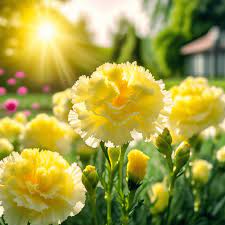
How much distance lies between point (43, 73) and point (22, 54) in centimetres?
121

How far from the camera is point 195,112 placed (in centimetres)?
151

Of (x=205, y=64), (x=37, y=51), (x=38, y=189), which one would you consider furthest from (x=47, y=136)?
(x=205, y=64)

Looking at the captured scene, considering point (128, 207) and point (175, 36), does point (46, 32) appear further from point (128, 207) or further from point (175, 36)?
point (128, 207)

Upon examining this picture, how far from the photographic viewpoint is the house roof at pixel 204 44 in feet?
75.8

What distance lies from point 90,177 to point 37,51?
1624 centimetres

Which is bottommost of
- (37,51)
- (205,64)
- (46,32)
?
(37,51)

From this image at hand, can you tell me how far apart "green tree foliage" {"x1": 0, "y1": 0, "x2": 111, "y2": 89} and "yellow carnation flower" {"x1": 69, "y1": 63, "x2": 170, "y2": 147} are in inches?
603

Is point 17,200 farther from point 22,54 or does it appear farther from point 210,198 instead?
point 22,54

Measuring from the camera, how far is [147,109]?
1.04m

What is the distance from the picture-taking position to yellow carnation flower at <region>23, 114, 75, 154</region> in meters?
1.70

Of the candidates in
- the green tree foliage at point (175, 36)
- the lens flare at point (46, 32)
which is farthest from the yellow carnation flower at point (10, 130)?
the green tree foliage at point (175, 36)

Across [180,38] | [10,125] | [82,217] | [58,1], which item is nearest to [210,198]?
[82,217]

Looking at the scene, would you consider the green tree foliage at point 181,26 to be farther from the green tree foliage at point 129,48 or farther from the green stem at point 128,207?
the green stem at point 128,207

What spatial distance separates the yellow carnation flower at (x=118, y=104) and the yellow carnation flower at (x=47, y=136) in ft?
2.13
